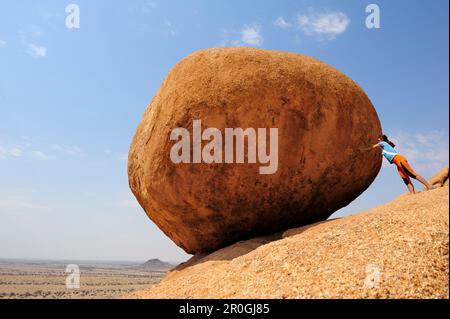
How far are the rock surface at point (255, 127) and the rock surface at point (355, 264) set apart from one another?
171 cm

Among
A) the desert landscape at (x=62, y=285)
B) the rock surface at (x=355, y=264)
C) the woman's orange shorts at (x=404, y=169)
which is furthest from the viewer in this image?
the desert landscape at (x=62, y=285)

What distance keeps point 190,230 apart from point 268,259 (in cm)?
328

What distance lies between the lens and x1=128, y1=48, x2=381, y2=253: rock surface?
24.9 ft

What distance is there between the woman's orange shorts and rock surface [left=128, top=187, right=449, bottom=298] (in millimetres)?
931

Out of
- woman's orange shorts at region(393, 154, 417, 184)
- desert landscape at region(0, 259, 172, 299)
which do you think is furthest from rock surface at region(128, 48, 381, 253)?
desert landscape at region(0, 259, 172, 299)

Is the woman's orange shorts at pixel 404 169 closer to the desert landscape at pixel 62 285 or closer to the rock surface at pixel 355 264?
the rock surface at pixel 355 264

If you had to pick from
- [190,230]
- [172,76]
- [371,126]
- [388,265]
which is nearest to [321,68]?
[371,126]

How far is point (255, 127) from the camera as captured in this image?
24.7 feet

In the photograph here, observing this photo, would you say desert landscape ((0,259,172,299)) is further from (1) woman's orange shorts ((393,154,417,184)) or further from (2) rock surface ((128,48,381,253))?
(1) woman's orange shorts ((393,154,417,184))

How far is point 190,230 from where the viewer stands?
841cm

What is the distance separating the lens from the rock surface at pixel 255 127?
Answer: 24.9 ft

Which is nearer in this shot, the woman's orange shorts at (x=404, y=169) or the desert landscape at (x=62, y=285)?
the woman's orange shorts at (x=404, y=169)

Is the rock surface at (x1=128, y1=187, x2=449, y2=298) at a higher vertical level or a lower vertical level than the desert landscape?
higher

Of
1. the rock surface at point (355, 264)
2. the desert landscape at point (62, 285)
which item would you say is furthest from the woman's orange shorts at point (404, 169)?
the desert landscape at point (62, 285)
